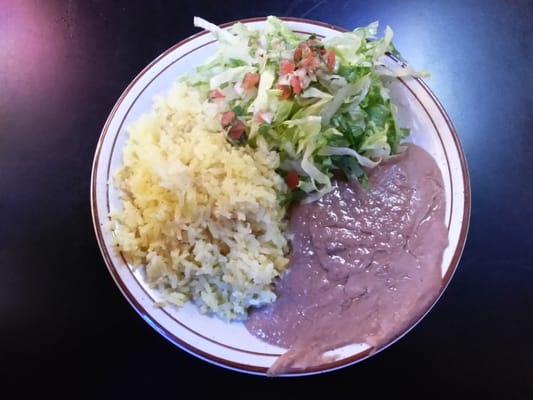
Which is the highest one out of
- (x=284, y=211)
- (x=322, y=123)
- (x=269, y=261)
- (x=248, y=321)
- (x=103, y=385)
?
(x=322, y=123)

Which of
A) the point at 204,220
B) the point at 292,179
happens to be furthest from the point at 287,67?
the point at 204,220

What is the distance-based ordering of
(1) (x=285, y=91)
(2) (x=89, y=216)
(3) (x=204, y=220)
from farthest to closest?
1. (2) (x=89, y=216)
2. (1) (x=285, y=91)
3. (3) (x=204, y=220)

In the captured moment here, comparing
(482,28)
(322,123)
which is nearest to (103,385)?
(322,123)

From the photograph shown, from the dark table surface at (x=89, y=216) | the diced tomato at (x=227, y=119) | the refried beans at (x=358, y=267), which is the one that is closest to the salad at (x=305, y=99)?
the diced tomato at (x=227, y=119)

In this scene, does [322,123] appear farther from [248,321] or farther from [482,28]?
[482,28]

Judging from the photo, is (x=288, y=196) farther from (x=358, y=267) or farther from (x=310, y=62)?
(x=310, y=62)
